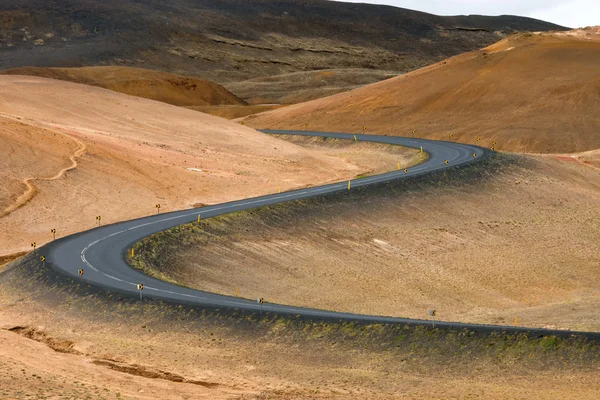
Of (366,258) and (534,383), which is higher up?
(534,383)

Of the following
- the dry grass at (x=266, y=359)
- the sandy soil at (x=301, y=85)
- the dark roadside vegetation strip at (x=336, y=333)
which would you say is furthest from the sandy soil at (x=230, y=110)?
the dry grass at (x=266, y=359)

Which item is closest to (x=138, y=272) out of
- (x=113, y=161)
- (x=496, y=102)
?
(x=113, y=161)

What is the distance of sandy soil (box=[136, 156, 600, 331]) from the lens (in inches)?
1772

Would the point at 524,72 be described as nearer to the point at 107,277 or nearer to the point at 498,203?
the point at 498,203

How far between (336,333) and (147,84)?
382 feet

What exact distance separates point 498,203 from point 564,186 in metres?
9.93

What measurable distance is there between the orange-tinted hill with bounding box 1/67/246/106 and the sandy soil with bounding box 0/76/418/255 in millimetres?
37491

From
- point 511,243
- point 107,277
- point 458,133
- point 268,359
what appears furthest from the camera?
point 458,133

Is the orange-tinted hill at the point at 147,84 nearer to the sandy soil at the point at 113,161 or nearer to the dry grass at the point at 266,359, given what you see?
the sandy soil at the point at 113,161

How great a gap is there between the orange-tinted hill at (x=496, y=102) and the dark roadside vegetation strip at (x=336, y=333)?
65386 millimetres

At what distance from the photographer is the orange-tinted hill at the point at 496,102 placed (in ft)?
338

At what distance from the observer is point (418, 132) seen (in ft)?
355

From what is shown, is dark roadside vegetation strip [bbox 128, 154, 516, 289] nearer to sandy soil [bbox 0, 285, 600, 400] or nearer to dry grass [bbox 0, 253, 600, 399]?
dry grass [bbox 0, 253, 600, 399]

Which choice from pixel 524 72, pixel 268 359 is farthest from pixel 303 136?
pixel 268 359
